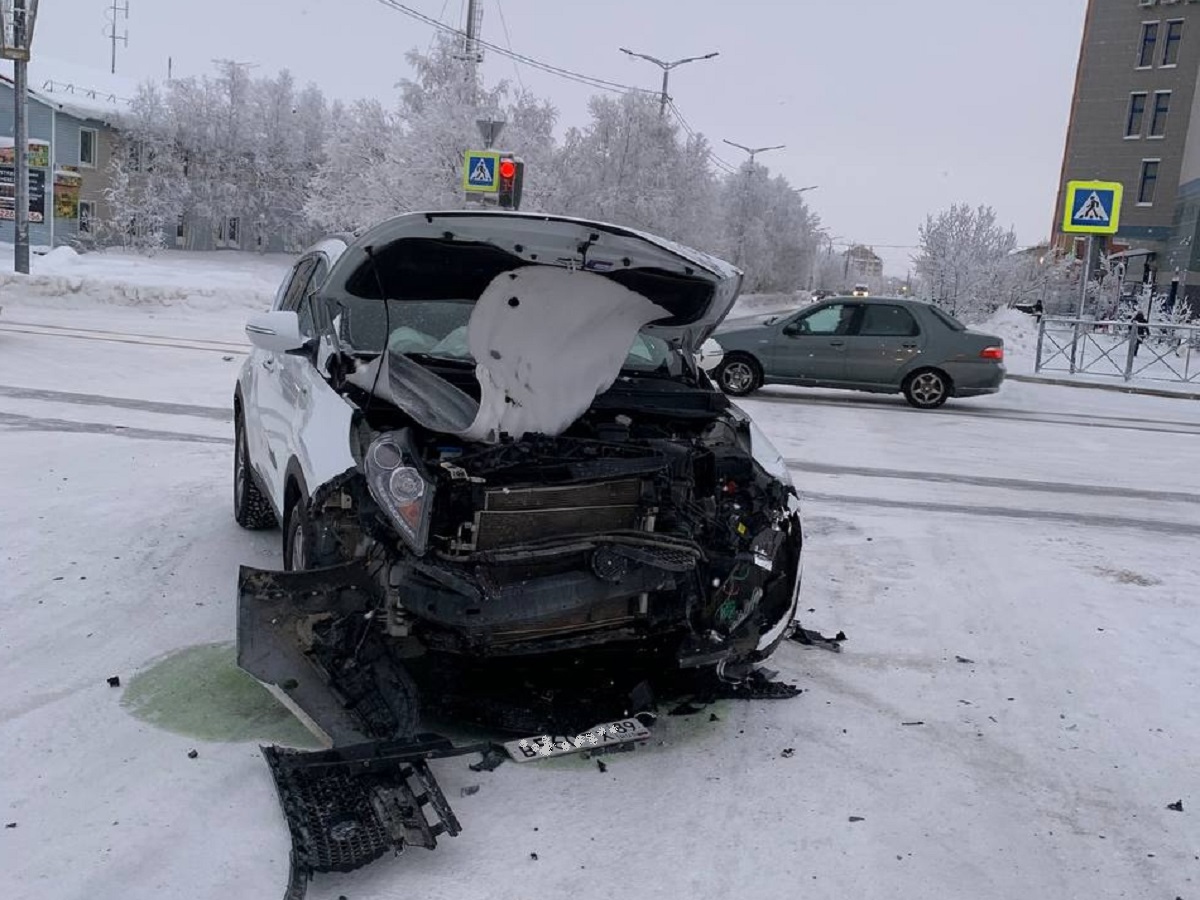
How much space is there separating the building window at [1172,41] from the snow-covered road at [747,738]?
192 ft

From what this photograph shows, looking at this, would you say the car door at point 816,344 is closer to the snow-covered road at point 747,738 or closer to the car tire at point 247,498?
the snow-covered road at point 747,738

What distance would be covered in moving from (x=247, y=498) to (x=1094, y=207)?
816 inches

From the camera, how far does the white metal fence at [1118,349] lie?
22.8m

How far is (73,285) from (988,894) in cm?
2490

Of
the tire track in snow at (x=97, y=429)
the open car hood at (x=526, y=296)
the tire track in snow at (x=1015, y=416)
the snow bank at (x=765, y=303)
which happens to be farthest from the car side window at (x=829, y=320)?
the snow bank at (x=765, y=303)

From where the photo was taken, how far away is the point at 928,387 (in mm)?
15836

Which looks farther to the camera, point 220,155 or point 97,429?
point 220,155

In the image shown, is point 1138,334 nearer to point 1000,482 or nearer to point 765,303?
point 1000,482

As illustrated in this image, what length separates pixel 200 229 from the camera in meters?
58.2

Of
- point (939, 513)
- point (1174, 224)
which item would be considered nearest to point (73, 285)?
point (939, 513)

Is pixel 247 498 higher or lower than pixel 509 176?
lower

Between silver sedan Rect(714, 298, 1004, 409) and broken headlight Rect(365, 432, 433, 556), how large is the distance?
12.4 metres

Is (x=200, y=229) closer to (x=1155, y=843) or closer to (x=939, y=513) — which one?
(x=939, y=513)

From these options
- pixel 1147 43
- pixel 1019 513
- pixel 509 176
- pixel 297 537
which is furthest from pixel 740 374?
pixel 1147 43
